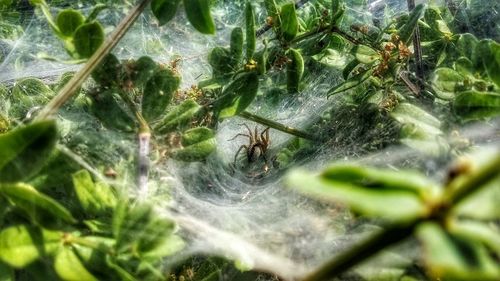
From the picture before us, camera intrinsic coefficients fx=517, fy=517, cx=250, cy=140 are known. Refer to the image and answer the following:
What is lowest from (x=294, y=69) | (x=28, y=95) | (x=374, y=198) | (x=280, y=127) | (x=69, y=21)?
(x=374, y=198)

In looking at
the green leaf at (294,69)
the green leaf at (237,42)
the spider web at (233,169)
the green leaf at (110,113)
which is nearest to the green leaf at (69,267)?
the spider web at (233,169)

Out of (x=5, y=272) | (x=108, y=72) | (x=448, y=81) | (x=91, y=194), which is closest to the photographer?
(x=5, y=272)

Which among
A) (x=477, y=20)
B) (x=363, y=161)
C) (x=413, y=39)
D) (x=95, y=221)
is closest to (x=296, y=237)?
(x=363, y=161)

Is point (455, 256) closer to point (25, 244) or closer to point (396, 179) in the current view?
point (396, 179)

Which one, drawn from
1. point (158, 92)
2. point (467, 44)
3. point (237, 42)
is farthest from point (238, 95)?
point (467, 44)

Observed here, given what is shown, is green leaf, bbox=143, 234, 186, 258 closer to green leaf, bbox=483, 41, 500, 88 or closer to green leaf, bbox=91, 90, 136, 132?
green leaf, bbox=91, 90, 136, 132

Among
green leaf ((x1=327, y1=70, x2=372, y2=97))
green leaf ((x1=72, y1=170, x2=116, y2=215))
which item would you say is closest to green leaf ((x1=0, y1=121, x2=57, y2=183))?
green leaf ((x1=72, y1=170, x2=116, y2=215))

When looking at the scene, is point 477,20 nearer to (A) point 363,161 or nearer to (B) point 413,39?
(B) point 413,39

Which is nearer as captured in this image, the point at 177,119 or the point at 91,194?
the point at 91,194
